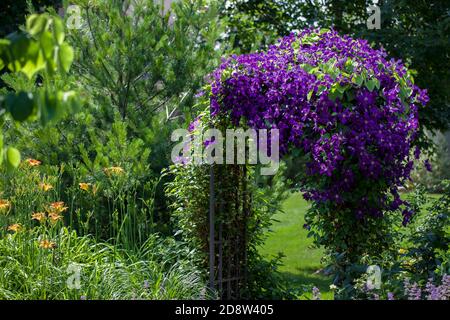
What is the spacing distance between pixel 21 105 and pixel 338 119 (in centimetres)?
269

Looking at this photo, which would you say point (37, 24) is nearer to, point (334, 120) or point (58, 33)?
point (58, 33)

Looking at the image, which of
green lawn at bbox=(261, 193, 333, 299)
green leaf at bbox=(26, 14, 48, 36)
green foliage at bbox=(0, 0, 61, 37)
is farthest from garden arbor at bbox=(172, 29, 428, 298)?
green foliage at bbox=(0, 0, 61, 37)

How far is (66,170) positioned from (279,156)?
2.44 meters

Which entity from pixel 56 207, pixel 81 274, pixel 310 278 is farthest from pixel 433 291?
pixel 310 278

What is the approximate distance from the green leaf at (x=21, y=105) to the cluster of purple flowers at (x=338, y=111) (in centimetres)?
257

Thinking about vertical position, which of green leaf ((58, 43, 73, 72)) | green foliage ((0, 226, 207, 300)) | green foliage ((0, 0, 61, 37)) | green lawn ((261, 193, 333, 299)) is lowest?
green foliage ((0, 226, 207, 300))

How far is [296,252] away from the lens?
9031 mm

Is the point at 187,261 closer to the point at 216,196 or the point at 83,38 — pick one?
the point at 216,196

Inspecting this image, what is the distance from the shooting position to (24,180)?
16.8ft

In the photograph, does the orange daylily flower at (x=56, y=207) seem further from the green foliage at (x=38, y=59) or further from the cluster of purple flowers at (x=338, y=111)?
the green foliage at (x=38, y=59)

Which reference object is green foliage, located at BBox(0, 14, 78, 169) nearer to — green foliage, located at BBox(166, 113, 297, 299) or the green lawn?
green foliage, located at BBox(166, 113, 297, 299)

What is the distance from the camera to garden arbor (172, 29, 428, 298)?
4.28 meters
